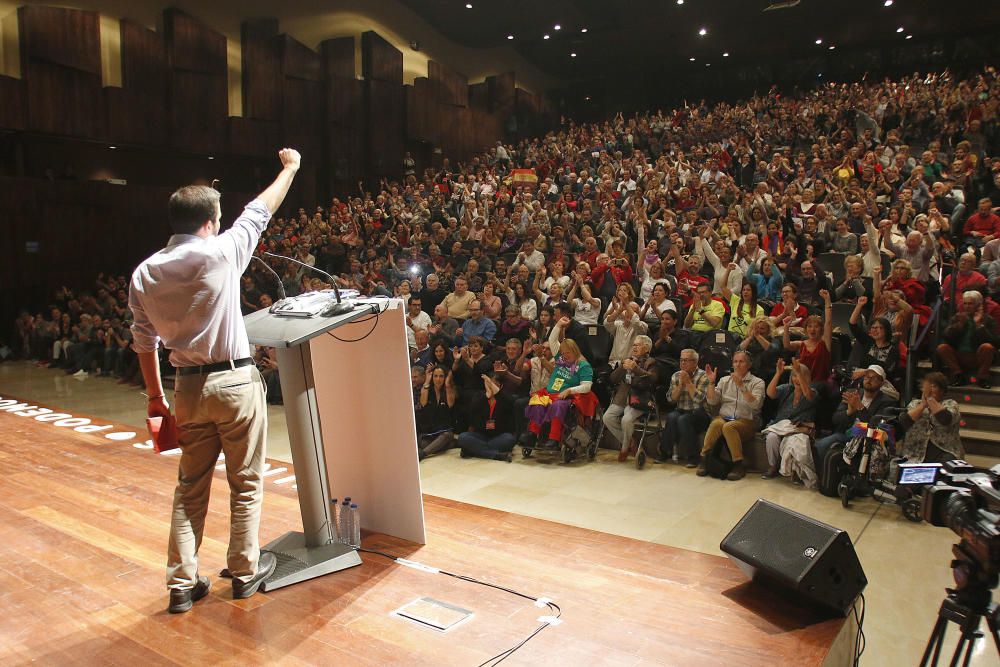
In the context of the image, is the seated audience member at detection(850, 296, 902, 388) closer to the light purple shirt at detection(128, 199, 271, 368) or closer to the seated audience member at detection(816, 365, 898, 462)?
the seated audience member at detection(816, 365, 898, 462)

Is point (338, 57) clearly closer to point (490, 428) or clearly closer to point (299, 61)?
point (299, 61)

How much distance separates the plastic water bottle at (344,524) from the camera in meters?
2.63

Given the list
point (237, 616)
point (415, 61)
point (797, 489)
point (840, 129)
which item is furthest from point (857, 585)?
point (415, 61)

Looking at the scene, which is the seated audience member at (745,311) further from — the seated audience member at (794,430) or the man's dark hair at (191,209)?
the man's dark hair at (191,209)

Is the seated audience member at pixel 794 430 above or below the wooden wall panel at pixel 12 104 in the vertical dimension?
below

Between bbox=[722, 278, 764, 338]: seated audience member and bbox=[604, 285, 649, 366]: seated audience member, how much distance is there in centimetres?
71

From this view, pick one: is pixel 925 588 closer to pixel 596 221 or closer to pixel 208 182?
pixel 596 221

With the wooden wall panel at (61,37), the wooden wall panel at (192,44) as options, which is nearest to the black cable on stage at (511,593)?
the wooden wall panel at (61,37)

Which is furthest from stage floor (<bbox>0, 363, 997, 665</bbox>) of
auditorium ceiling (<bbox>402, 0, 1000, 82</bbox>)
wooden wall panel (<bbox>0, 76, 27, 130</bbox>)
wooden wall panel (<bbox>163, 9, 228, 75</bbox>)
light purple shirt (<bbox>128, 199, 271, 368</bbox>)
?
auditorium ceiling (<bbox>402, 0, 1000, 82</bbox>)

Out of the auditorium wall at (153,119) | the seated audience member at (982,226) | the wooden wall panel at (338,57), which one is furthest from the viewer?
the wooden wall panel at (338,57)

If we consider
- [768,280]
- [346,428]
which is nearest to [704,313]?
[768,280]

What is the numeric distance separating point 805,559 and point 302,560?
1.64 m

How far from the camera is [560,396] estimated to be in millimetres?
5270

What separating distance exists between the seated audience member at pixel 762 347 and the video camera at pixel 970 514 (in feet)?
11.7
